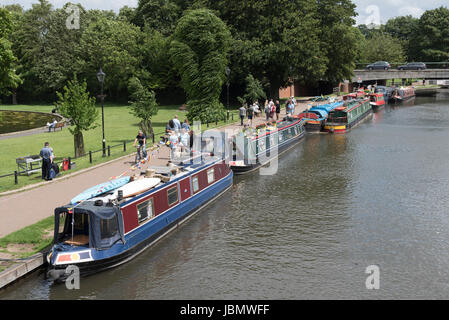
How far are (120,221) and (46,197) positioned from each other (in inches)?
265

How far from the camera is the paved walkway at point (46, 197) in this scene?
674 inches

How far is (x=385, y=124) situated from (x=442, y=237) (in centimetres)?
3405

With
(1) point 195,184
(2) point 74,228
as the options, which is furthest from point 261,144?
(2) point 74,228

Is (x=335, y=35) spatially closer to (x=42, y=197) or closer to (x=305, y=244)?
(x=305, y=244)

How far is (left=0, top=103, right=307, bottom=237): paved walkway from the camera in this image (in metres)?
17.1

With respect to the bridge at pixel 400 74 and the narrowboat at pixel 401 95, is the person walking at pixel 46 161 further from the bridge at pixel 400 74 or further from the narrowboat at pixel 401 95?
the bridge at pixel 400 74

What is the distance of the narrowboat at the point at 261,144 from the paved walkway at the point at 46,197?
499cm

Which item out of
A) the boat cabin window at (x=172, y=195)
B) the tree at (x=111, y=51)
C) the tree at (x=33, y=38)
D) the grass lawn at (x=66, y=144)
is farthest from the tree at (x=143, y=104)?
the tree at (x=33, y=38)

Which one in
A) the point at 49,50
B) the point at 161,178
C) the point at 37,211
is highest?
the point at 49,50

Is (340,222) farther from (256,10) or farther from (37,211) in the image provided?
(256,10)

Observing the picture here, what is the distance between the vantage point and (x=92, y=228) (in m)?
14.1
